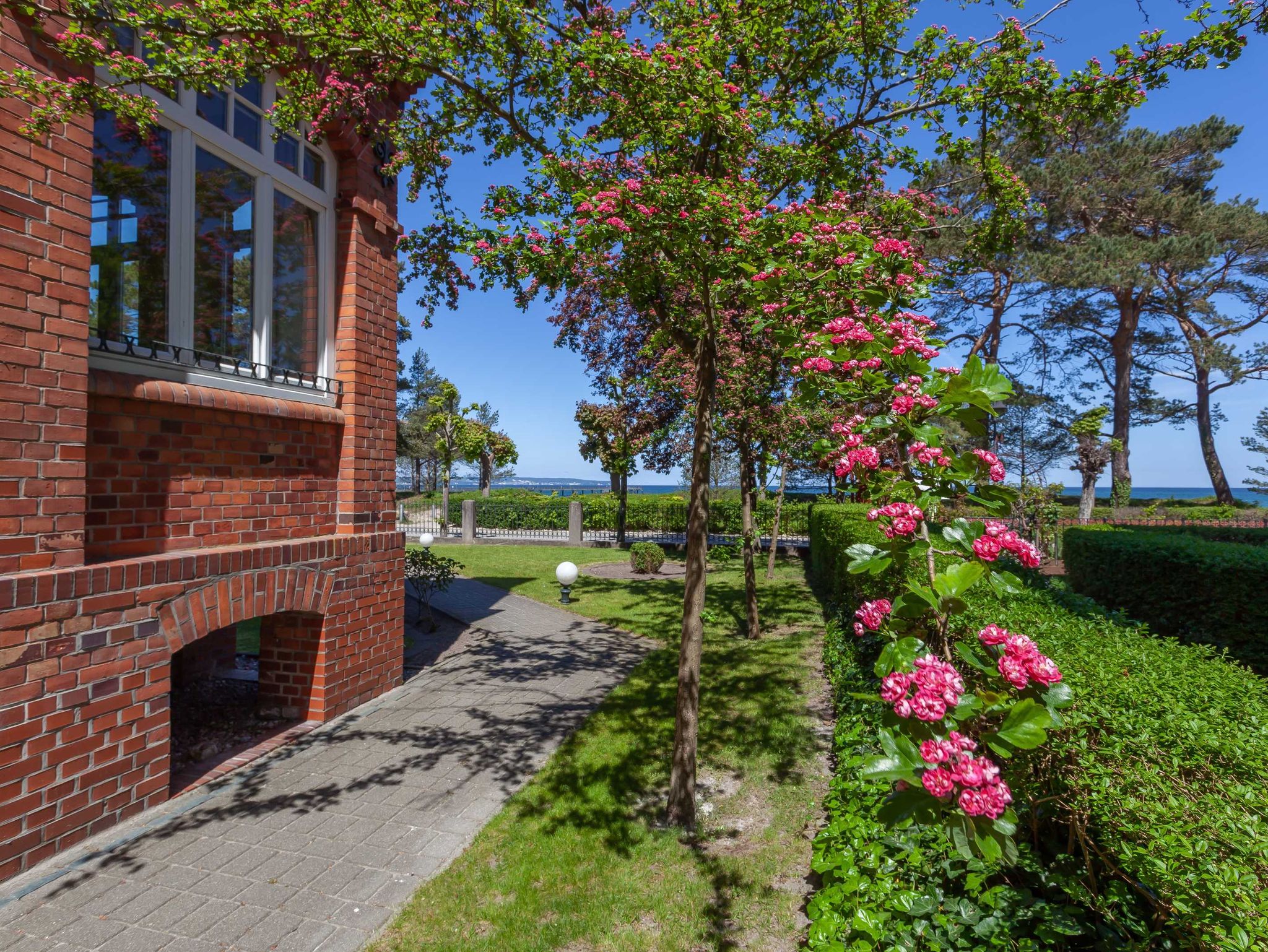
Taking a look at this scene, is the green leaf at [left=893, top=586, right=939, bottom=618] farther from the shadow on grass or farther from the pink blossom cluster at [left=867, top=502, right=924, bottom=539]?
the shadow on grass

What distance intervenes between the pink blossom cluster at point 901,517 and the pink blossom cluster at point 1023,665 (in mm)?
373

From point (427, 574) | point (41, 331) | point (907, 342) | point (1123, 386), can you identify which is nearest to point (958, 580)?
point (907, 342)

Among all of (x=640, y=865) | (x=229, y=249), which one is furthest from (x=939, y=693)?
(x=229, y=249)

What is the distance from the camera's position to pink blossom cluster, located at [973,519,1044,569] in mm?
1761

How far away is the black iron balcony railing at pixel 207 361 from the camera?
4.10m

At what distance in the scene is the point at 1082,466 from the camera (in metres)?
21.4

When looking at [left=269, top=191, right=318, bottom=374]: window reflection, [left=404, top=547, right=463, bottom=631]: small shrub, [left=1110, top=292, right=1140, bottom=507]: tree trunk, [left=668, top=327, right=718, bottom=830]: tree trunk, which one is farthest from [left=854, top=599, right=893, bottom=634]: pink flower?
[left=1110, top=292, right=1140, bottom=507]: tree trunk

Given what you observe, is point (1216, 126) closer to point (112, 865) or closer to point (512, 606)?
point (512, 606)

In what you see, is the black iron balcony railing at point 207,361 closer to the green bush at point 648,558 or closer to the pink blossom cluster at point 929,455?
the pink blossom cluster at point 929,455

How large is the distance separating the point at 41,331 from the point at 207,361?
1.17 meters

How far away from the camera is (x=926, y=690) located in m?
1.53

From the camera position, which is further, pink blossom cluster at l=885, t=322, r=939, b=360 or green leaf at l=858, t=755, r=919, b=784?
pink blossom cluster at l=885, t=322, r=939, b=360

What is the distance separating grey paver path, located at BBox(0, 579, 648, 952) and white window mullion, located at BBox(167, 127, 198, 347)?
327cm

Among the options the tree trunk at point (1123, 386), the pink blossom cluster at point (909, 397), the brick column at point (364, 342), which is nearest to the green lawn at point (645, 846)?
the pink blossom cluster at point (909, 397)
